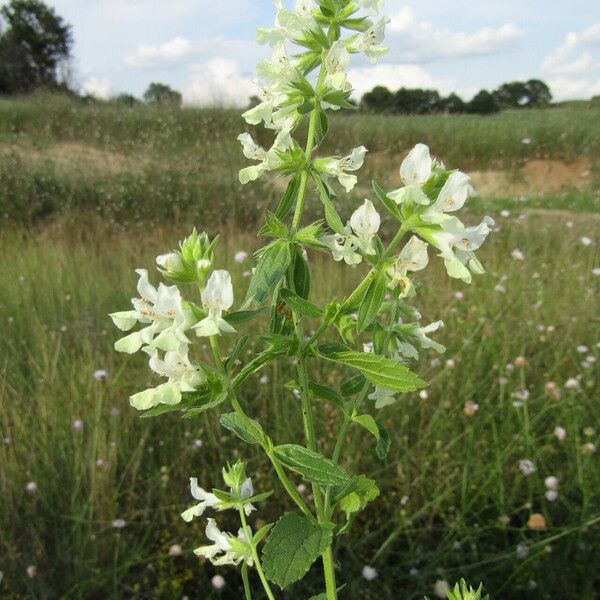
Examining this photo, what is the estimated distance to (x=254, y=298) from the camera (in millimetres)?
722

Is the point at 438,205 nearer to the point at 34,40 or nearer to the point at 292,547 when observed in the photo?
the point at 292,547

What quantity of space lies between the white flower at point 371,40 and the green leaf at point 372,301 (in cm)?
30

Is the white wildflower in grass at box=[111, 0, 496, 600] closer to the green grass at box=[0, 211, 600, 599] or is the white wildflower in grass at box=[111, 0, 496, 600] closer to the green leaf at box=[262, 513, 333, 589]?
the green leaf at box=[262, 513, 333, 589]

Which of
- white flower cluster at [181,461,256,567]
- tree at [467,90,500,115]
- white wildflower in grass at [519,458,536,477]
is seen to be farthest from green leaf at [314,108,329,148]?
tree at [467,90,500,115]

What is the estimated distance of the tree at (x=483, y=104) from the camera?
22.0 metres

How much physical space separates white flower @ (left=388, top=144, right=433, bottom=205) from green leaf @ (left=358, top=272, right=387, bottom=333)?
0.10 metres

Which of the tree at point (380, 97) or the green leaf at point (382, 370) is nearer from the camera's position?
the green leaf at point (382, 370)

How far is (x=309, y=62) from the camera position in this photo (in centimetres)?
83

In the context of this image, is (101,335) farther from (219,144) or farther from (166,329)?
(219,144)

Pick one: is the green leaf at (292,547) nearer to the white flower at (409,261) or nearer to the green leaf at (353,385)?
the green leaf at (353,385)

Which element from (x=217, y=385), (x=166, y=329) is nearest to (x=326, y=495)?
(x=217, y=385)

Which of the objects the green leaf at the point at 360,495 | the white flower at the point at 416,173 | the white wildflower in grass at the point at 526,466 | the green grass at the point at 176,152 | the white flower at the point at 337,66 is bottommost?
the white wildflower in grass at the point at 526,466

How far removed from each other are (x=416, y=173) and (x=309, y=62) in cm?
22

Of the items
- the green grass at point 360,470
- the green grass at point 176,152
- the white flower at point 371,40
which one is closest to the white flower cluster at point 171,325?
the white flower at point 371,40
